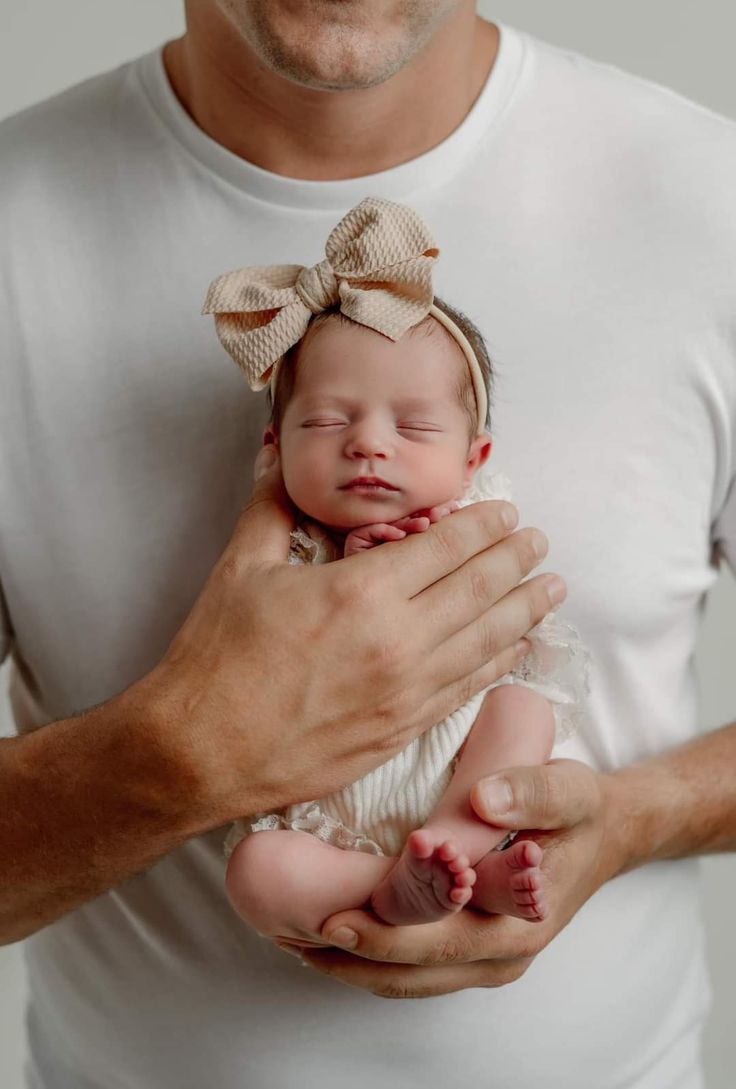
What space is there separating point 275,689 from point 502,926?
1.01 ft

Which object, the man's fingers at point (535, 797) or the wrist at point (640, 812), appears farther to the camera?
the wrist at point (640, 812)

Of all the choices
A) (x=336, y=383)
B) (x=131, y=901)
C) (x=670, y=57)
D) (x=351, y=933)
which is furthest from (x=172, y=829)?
(x=670, y=57)

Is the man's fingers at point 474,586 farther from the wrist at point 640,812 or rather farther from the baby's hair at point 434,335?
the wrist at point 640,812

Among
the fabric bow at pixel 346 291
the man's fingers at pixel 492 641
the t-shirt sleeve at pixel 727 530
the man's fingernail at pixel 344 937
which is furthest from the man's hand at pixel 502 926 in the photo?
the fabric bow at pixel 346 291

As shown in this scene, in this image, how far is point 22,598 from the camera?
1.67m

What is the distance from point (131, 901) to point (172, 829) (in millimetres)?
304

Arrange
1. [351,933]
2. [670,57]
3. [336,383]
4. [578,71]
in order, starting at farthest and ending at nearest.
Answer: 1. [670,57]
2. [578,71]
3. [336,383]
4. [351,933]

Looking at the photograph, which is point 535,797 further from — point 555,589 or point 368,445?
point 368,445

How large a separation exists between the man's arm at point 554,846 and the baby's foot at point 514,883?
4 cm

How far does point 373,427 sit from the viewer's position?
4.83 ft

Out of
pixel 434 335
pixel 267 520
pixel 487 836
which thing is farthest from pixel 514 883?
pixel 434 335

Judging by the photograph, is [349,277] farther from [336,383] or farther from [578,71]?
[578,71]

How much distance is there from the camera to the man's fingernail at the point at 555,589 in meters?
1.53

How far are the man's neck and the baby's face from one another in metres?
0.25
